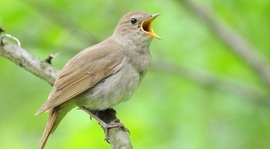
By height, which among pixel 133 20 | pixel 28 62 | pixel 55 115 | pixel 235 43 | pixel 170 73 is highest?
pixel 235 43

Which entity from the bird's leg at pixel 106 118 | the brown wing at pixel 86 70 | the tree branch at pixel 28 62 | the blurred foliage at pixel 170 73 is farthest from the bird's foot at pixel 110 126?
the blurred foliage at pixel 170 73

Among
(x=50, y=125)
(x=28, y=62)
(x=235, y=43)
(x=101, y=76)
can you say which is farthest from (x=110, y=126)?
(x=235, y=43)

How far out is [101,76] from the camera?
31.6 feet

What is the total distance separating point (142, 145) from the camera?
36.6 feet

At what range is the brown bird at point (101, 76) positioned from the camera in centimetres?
942

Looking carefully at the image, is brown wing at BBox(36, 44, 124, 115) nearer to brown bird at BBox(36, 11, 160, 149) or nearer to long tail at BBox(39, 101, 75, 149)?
brown bird at BBox(36, 11, 160, 149)

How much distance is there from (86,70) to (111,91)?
1.05 feet

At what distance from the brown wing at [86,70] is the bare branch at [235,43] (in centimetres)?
228

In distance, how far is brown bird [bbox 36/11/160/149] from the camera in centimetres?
942

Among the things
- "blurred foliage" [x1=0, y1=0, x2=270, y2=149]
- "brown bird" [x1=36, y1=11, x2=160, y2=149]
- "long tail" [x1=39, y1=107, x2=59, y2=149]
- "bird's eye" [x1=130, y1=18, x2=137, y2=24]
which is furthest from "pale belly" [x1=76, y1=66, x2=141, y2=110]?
"blurred foliage" [x1=0, y1=0, x2=270, y2=149]

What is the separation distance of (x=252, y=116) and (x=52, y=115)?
3.44 m

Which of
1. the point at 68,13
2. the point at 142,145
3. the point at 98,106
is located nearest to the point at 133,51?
the point at 98,106

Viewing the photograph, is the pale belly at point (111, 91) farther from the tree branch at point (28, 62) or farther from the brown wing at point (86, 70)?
the tree branch at point (28, 62)

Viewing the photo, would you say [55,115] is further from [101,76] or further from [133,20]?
[133,20]
